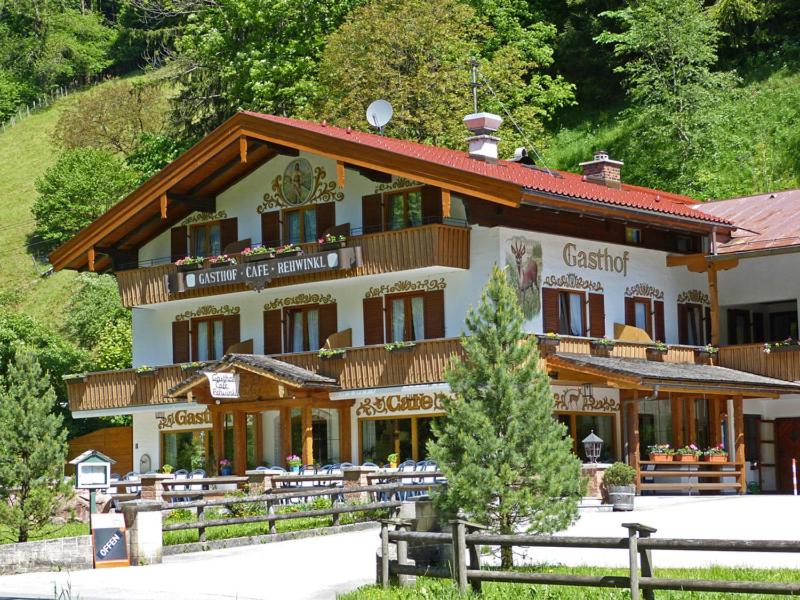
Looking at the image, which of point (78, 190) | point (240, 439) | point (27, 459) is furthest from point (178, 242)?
point (78, 190)

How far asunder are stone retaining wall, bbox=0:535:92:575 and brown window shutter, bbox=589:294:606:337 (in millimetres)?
16617

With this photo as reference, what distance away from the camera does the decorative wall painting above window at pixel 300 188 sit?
37.7 metres

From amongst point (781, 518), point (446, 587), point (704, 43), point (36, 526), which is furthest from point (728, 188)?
point (446, 587)

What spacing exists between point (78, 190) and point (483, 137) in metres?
39.3

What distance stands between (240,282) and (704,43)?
83.9ft

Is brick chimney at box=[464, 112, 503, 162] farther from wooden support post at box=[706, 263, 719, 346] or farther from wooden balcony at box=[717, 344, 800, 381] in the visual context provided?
wooden balcony at box=[717, 344, 800, 381]

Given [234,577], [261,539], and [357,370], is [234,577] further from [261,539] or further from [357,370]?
[357,370]

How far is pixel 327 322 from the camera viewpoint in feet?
124

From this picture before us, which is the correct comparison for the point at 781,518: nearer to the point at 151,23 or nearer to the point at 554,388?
the point at 554,388

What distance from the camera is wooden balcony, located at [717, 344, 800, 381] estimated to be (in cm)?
3684

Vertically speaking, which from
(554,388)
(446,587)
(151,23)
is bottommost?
(446,587)

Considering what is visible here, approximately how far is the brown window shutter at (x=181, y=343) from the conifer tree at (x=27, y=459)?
1450cm

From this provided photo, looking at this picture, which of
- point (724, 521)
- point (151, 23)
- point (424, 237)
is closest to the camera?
point (724, 521)

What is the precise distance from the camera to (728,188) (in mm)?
53000
